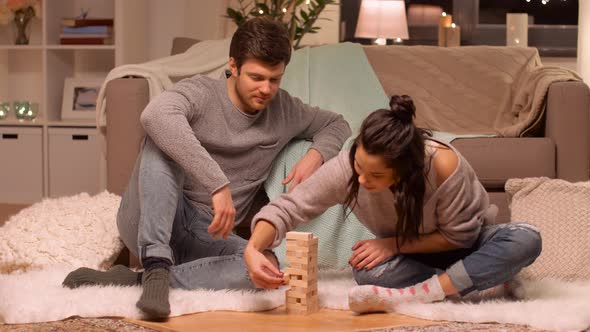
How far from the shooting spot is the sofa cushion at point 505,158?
2895mm

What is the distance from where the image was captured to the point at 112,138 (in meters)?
2.94

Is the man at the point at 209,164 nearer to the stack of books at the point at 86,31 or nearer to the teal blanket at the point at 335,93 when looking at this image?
the teal blanket at the point at 335,93

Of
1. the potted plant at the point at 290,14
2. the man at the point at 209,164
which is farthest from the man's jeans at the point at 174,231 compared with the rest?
the potted plant at the point at 290,14

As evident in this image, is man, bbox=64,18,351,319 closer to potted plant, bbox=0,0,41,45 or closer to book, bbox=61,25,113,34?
book, bbox=61,25,113,34

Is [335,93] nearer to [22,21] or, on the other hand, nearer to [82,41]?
[82,41]

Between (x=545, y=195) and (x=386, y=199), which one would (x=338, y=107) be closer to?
(x=545, y=195)

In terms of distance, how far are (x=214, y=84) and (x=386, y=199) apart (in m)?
0.58

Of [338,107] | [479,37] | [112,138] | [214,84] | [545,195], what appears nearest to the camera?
[214,84]

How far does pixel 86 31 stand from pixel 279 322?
2986 millimetres

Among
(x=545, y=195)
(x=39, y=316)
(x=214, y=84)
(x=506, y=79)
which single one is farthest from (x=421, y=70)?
(x=39, y=316)

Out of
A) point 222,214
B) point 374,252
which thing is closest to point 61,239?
point 222,214

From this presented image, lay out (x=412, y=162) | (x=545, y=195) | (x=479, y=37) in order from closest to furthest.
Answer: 1. (x=412, y=162)
2. (x=545, y=195)
3. (x=479, y=37)

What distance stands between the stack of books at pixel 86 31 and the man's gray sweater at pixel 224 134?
231 cm

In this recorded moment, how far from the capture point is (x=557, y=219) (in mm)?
2650
